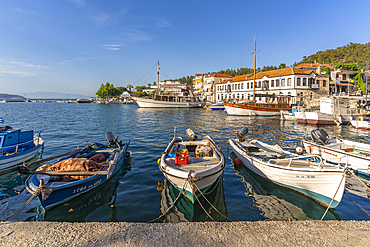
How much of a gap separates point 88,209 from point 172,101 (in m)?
71.1

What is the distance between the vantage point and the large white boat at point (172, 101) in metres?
70.9

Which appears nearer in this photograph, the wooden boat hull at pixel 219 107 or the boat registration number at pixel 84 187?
the boat registration number at pixel 84 187

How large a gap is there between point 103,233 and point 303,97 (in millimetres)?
56230

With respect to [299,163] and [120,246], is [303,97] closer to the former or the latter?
[299,163]

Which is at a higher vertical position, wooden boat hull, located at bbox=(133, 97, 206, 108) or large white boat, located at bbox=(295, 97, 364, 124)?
wooden boat hull, located at bbox=(133, 97, 206, 108)

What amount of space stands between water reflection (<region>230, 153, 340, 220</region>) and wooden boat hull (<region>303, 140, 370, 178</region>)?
270 centimetres

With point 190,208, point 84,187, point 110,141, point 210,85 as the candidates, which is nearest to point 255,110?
point 110,141

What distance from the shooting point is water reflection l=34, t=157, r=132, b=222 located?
6741 mm

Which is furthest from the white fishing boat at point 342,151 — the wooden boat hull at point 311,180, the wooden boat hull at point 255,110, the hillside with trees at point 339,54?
the hillside with trees at point 339,54

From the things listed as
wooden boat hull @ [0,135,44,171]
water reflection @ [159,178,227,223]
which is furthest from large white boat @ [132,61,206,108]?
water reflection @ [159,178,227,223]

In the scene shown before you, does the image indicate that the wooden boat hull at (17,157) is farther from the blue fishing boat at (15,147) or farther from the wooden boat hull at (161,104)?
the wooden boat hull at (161,104)

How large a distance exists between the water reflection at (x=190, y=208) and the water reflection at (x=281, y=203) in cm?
152

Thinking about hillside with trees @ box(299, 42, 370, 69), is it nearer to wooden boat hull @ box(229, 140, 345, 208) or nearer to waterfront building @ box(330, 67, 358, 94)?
waterfront building @ box(330, 67, 358, 94)

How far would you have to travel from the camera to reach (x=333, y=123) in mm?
29766
